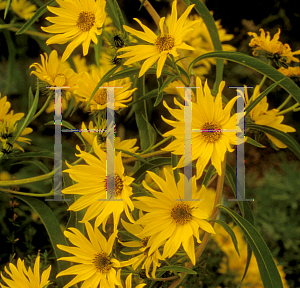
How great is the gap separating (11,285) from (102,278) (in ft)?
0.52

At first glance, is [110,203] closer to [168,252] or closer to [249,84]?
[168,252]

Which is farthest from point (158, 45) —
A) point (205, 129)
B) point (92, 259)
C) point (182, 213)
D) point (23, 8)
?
point (23, 8)

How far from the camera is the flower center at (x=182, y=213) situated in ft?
1.44

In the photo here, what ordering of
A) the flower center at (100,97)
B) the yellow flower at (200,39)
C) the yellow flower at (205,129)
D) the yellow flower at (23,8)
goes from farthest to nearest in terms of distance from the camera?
the yellow flower at (23,8), the yellow flower at (200,39), the flower center at (100,97), the yellow flower at (205,129)

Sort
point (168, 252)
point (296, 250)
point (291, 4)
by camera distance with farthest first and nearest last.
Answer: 1. point (291, 4)
2. point (296, 250)
3. point (168, 252)

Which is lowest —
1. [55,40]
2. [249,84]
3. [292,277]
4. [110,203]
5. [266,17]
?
[292,277]

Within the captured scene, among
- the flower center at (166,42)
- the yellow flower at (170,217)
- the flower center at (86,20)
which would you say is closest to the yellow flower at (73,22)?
the flower center at (86,20)

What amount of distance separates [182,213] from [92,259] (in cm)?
17

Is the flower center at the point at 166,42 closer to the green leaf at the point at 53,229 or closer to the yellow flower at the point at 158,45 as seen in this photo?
the yellow flower at the point at 158,45

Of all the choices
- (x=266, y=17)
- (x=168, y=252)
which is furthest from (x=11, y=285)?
(x=266, y=17)

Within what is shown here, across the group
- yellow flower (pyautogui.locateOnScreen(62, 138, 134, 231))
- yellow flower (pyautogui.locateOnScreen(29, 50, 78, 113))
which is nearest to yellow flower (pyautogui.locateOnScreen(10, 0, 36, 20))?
yellow flower (pyautogui.locateOnScreen(29, 50, 78, 113))

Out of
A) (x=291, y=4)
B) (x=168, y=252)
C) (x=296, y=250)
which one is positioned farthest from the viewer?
(x=291, y=4)

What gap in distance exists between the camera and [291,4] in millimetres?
909

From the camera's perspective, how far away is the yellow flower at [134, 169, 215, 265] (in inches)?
16.9
